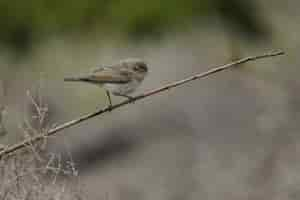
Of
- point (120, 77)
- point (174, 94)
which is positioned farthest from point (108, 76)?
point (174, 94)

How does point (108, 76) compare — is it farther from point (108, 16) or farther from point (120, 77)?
point (108, 16)

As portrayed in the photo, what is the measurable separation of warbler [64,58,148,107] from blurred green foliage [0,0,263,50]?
1.78 meters

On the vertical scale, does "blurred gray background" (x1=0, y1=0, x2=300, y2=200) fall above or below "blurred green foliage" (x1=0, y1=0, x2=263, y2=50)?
below

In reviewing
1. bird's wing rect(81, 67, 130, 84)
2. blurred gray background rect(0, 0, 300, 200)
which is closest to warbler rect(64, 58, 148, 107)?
bird's wing rect(81, 67, 130, 84)

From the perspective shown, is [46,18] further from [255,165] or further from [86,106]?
[255,165]

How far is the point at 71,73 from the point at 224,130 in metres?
1.03

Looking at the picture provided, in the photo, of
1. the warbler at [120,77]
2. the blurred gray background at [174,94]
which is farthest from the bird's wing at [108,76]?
the blurred gray background at [174,94]

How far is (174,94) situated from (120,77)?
6.83 ft

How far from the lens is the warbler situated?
14.2ft

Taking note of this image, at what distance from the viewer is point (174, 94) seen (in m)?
6.54

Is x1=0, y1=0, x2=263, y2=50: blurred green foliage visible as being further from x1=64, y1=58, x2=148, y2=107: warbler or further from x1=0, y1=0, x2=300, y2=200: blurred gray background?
x1=64, y1=58, x2=148, y2=107: warbler

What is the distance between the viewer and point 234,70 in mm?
6578

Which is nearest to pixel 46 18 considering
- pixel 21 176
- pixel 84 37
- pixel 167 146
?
pixel 84 37

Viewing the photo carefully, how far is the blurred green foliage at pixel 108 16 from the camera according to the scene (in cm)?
647
